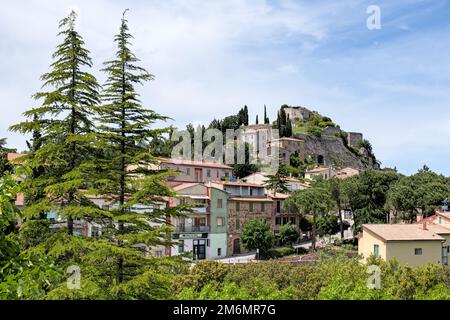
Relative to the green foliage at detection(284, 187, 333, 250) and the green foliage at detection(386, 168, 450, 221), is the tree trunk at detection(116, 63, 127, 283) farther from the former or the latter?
the green foliage at detection(386, 168, 450, 221)

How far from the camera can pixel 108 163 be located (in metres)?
17.8

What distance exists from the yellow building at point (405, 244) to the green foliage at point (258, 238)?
40.3ft

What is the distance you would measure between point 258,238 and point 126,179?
123 ft

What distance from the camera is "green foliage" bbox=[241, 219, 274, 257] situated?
53.8 meters

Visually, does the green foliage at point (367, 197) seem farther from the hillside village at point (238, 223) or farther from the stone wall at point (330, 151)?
the stone wall at point (330, 151)

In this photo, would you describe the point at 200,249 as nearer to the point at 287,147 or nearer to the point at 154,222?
the point at 154,222

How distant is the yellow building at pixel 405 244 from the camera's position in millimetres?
40969

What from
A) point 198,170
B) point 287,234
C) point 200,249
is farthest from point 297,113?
point 200,249

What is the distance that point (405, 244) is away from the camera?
41.3m

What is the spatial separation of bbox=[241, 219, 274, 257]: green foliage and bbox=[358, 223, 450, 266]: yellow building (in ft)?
40.3
